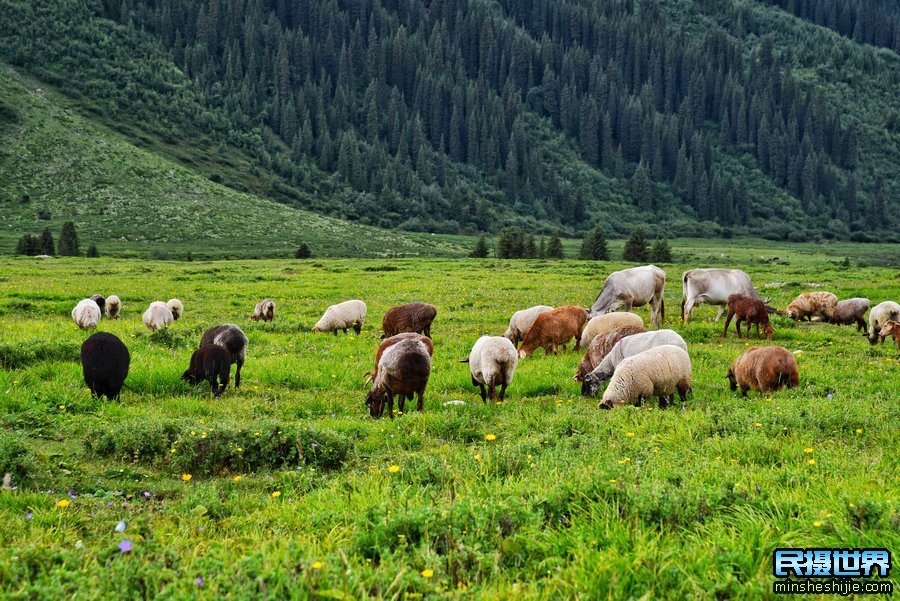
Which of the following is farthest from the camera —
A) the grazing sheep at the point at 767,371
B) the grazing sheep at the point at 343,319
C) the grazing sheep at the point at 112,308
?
the grazing sheep at the point at 112,308

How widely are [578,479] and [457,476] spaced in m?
1.34

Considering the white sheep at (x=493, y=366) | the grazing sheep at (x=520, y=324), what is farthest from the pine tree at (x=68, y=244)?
the white sheep at (x=493, y=366)

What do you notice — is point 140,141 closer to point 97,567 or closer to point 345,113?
point 345,113

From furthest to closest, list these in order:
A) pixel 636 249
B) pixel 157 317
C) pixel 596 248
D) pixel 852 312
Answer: pixel 596 248 → pixel 636 249 → pixel 852 312 → pixel 157 317

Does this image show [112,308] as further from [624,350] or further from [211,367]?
[624,350]

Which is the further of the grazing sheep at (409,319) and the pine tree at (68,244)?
the pine tree at (68,244)

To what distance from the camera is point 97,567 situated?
4.12 metres

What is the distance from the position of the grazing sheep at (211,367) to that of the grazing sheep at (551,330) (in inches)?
309

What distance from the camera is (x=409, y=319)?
1891 cm

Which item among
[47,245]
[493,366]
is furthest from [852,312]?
[47,245]

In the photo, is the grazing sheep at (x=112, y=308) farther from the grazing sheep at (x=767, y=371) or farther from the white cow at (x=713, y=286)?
the grazing sheep at (x=767, y=371)

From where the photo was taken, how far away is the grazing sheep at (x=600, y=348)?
13.7m

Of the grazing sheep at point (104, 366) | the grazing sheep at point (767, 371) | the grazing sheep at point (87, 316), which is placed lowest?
the grazing sheep at point (87, 316)

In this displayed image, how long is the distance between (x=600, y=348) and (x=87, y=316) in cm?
1652
